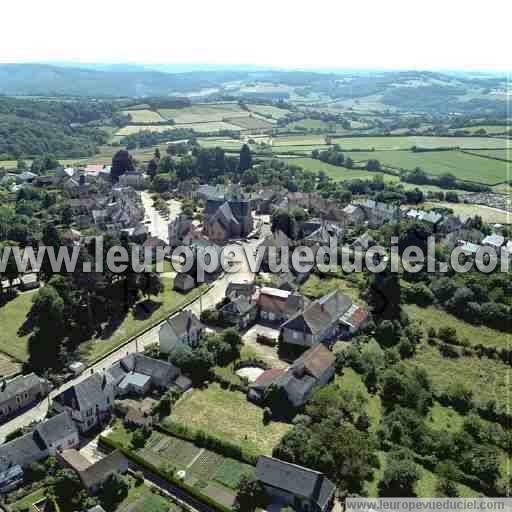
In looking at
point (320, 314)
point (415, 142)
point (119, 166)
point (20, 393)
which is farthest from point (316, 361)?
point (415, 142)

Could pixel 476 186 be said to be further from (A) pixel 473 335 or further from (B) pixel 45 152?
(B) pixel 45 152

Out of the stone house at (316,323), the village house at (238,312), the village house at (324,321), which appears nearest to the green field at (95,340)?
the village house at (238,312)

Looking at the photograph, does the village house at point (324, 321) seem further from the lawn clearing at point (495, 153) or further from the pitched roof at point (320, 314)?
the lawn clearing at point (495, 153)

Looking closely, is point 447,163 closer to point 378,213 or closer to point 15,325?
point 378,213

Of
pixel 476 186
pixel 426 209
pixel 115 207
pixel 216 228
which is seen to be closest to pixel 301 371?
pixel 216 228

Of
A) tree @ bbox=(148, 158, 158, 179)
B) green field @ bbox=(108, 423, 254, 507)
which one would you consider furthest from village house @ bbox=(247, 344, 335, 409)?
tree @ bbox=(148, 158, 158, 179)
